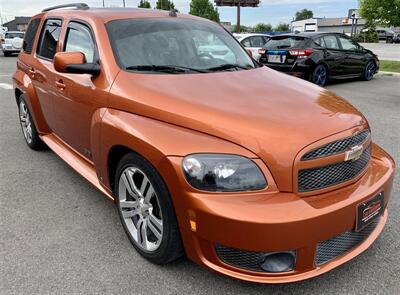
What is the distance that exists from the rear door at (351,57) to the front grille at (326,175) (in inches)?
391

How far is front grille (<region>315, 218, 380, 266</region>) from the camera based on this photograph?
7.79 feet

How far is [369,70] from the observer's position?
1252 cm

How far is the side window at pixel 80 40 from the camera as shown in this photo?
3496 mm

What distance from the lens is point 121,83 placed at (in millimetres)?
3002

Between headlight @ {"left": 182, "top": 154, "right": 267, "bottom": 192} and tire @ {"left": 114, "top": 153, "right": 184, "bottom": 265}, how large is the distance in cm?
26

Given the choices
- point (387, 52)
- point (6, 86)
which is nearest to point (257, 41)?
point (6, 86)

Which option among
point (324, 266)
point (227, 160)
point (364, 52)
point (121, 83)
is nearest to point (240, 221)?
point (227, 160)

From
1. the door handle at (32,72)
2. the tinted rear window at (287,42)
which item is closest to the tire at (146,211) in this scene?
the door handle at (32,72)

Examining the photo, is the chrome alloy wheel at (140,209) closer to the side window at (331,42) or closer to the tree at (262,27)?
the side window at (331,42)

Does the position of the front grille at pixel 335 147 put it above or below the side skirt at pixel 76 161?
above

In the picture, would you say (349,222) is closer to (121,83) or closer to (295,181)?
(295,181)

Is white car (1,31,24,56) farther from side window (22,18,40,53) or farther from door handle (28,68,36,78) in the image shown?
door handle (28,68,36,78)

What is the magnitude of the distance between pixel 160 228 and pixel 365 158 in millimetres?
1441

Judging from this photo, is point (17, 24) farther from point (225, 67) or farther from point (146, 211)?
point (146, 211)
